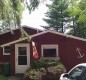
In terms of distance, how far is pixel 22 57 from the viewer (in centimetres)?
Answer: 2753

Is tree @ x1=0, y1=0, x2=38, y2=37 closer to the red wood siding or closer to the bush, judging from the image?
the bush

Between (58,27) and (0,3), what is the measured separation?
54140mm

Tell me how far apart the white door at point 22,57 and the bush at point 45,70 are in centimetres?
232

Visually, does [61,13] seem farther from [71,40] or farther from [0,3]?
[0,3]

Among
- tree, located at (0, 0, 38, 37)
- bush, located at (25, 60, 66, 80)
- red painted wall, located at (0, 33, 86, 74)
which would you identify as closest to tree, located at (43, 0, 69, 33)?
red painted wall, located at (0, 33, 86, 74)

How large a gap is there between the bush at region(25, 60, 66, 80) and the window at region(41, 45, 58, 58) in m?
2.13

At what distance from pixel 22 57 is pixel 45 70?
4263 mm

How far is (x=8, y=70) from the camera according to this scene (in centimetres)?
2738

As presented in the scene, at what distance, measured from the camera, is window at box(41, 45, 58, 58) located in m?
27.1

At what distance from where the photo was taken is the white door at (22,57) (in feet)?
89.6

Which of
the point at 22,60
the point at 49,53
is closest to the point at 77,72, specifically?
the point at 49,53

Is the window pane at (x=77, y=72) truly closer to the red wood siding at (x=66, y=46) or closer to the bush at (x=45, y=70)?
the bush at (x=45, y=70)

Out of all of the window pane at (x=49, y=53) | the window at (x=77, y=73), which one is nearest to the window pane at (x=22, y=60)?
the window pane at (x=49, y=53)

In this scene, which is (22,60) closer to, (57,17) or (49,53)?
(49,53)
